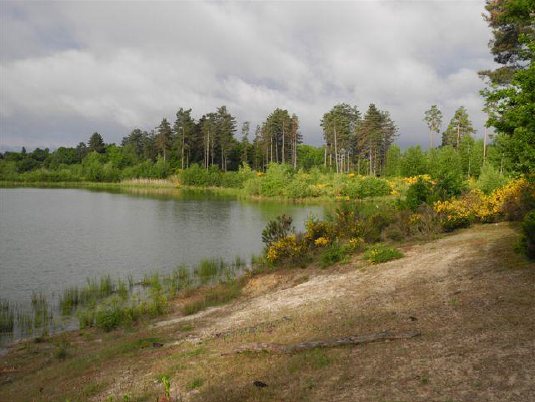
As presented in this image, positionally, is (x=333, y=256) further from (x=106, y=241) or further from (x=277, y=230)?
(x=106, y=241)

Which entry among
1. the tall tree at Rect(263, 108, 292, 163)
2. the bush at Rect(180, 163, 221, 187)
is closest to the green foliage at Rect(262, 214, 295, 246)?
the bush at Rect(180, 163, 221, 187)

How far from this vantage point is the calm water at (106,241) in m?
18.3

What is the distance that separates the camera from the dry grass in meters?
5.38

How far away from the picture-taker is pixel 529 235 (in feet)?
30.6

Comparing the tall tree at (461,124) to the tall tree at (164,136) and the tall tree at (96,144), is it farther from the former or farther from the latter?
the tall tree at (96,144)

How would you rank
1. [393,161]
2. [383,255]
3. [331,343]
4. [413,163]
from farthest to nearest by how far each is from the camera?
[393,161], [413,163], [383,255], [331,343]

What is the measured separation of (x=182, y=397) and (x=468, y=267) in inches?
327

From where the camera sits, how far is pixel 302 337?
785 centimetres

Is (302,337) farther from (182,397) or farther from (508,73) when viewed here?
(508,73)

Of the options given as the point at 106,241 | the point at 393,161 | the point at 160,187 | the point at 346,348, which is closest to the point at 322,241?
the point at 346,348

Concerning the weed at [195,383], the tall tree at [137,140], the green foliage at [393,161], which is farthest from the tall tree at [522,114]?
the tall tree at [137,140]

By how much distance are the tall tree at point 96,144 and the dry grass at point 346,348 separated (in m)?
122

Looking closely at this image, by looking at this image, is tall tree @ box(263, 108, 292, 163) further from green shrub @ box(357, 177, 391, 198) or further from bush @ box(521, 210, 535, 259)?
bush @ box(521, 210, 535, 259)

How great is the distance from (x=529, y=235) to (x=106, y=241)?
2407cm
